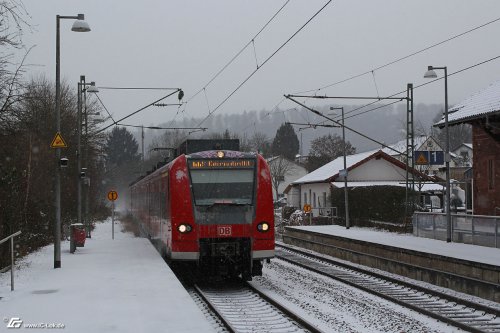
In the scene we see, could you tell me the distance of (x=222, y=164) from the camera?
1498cm

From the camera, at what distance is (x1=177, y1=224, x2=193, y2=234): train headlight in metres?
14.1

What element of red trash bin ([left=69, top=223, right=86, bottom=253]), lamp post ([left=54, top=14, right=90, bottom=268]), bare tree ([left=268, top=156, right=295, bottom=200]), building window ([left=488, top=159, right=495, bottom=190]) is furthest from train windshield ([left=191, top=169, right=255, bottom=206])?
bare tree ([left=268, top=156, right=295, bottom=200])

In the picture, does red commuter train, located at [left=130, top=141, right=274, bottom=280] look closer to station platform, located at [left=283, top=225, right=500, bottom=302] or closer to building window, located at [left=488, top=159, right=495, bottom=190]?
station platform, located at [left=283, top=225, right=500, bottom=302]

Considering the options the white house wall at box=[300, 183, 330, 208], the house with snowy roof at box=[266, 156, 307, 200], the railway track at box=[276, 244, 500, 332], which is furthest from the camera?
the house with snowy roof at box=[266, 156, 307, 200]

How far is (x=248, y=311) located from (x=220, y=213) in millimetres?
2992

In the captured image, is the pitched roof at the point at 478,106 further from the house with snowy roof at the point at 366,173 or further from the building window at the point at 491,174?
the house with snowy roof at the point at 366,173

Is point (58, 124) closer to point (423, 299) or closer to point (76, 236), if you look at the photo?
point (76, 236)

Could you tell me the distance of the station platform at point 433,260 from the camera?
14125 mm

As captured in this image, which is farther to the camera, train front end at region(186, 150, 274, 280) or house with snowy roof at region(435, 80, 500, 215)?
house with snowy roof at region(435, 80, 500, 215)

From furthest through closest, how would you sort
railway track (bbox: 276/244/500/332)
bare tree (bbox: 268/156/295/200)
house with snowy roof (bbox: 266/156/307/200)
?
house with snowy roof (bbox: 266/156/307/200), bare tree (bbox: 268/156/295/200), railway track (bbox: 276/244/500/332)

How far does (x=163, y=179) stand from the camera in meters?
16.3

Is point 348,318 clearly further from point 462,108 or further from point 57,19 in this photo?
point 462,108

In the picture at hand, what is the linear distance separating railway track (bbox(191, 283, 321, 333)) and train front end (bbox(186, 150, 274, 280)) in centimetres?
51

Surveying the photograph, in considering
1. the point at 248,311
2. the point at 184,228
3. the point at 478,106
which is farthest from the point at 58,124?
the point at 478,106
